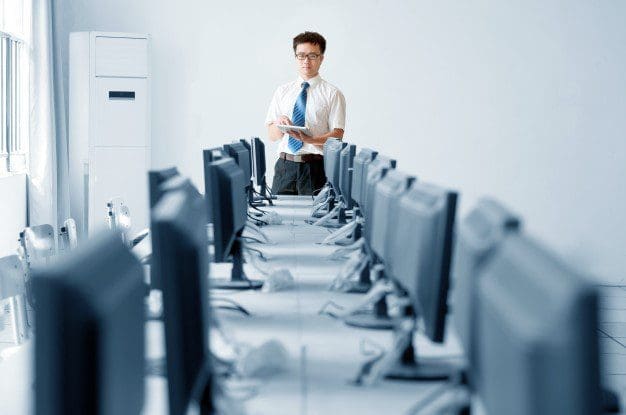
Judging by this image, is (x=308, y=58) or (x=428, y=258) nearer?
(x=428, y=258)

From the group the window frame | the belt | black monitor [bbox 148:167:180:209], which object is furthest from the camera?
the window frame

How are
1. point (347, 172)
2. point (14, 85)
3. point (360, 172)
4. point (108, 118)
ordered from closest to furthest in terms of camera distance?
point (360, 172), point (347, 172), point (14, 85), point (108, 118)

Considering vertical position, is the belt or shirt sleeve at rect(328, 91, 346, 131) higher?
shirt sleeve at rect(328, 91, 346, 131)

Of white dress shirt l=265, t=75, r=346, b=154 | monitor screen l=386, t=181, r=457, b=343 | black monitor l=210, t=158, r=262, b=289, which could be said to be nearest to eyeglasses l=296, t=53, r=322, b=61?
white dress shirt l=265, t=75, r=346, b=154

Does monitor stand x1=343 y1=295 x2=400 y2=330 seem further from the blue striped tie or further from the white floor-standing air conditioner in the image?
the white floor-standing air conditioner

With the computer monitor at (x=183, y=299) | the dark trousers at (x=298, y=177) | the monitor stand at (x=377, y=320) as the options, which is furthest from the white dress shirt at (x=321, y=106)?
the computer monitor at (x=183, y=299)

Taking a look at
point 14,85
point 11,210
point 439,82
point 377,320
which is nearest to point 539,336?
point 377,320

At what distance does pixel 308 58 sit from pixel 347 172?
189cm

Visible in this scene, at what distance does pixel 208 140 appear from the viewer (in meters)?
7.73

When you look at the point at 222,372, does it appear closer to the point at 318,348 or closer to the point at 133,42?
the point at 318,348

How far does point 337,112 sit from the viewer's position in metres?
5.62

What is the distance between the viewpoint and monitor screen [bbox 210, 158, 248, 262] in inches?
97.4

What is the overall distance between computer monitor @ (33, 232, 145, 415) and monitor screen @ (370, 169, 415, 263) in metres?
1.24

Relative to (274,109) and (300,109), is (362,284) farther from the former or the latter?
(274,109)
